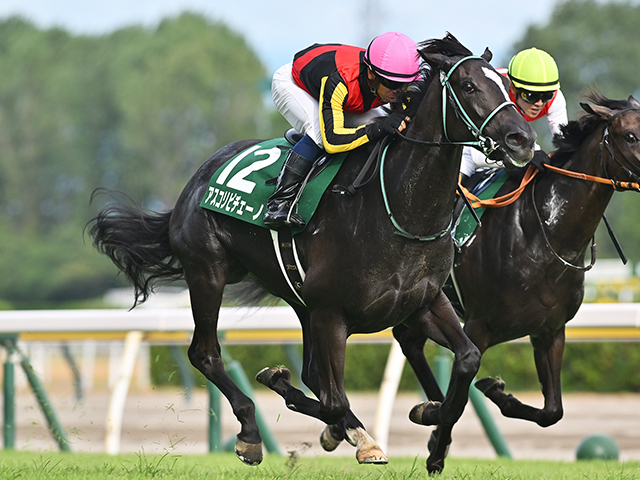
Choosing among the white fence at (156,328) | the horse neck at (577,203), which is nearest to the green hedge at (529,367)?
the white fence at (156,328)

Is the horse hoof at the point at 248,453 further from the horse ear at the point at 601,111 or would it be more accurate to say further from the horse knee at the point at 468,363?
the horse ear at the point at 601,111

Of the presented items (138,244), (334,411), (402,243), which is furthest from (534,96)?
(138,244)

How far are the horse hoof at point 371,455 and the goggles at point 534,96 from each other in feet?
6.13

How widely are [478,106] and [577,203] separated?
4.14 feet

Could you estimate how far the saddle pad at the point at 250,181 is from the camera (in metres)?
4.35

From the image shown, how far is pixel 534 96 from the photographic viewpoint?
4.60 m

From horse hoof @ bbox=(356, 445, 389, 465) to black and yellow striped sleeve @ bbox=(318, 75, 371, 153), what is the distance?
50.6 inches

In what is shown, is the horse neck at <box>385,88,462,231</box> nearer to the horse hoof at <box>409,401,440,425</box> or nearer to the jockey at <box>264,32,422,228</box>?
the jockey at <box>264,32,422,228</box>

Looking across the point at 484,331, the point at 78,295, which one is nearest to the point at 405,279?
the point at 484,331

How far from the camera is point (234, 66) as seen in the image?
48875 mm

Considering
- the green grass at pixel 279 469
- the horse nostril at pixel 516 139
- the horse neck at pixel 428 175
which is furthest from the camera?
the green grass at pixel 279 469

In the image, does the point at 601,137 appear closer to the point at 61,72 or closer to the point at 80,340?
the point at 80,340

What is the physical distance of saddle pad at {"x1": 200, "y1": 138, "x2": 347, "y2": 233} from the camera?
14.3 feet

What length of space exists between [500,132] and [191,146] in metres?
44.4
